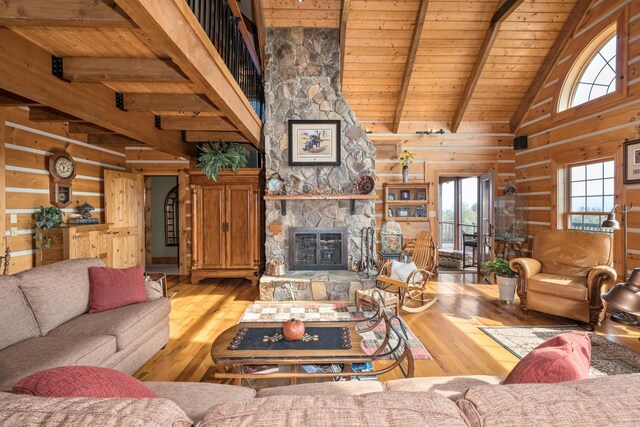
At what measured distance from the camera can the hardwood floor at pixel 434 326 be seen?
2.78m

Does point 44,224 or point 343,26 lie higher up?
point 343,26

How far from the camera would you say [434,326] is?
3.76 metres

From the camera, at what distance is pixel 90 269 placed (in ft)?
9.39

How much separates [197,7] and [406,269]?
12.2 ft

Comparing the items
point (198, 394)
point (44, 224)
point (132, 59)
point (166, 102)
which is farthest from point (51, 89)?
point (198, 394)

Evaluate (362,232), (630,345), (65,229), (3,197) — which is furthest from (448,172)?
(3,197)

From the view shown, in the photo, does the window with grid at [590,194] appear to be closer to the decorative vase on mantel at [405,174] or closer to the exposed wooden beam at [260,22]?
the decorative vase on mantel at [405,174]

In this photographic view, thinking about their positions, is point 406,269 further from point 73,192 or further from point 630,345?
point 73,192

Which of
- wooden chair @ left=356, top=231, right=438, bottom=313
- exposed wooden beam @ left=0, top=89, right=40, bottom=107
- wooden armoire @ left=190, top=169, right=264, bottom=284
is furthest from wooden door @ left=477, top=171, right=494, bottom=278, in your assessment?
exposed wooden beam @ left=0, top=89, right=40, bottom=107

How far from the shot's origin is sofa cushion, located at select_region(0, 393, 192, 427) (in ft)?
2.19

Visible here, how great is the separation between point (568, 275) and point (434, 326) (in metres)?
1.85

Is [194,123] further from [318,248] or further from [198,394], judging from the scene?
[198,394]

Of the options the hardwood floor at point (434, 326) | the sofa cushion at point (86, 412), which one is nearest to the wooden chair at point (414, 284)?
the hardwood floor at point (434, 326)

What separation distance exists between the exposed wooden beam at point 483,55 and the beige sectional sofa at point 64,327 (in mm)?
5714
